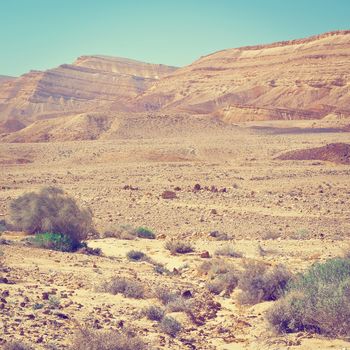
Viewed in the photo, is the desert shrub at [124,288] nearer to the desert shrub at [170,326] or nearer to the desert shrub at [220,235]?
the desert shrub at [170,326]

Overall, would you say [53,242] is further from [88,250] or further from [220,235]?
[220,235]

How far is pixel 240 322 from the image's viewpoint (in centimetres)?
923

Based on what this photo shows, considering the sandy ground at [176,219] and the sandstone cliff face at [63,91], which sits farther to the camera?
the sandstone cliff face at [63,91]

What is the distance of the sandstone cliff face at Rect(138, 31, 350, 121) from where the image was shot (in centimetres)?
7975

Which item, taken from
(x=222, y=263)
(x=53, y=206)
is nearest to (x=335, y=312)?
(x=222, y=263)

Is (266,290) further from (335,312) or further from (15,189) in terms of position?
(15,189)

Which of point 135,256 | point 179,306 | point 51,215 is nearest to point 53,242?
point 51,215

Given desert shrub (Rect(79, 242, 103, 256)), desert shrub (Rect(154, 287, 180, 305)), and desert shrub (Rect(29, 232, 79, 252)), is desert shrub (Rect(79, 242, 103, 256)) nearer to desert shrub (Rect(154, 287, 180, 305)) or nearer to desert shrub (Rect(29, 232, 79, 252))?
desert shrub (Rect(29, 232, 79, 252))

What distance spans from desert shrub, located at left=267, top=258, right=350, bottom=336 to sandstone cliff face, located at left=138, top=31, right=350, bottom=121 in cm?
6228

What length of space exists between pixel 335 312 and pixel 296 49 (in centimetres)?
10055

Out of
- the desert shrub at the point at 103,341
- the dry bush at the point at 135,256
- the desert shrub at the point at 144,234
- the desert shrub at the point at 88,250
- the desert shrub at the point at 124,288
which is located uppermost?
the desert shrub at the point at 103,341

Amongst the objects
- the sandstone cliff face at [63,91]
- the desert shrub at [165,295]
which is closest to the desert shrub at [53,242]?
the desert shrub at [165,295]

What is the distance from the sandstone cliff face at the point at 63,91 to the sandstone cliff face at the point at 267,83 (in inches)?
486

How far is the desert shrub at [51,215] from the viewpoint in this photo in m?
15.5
